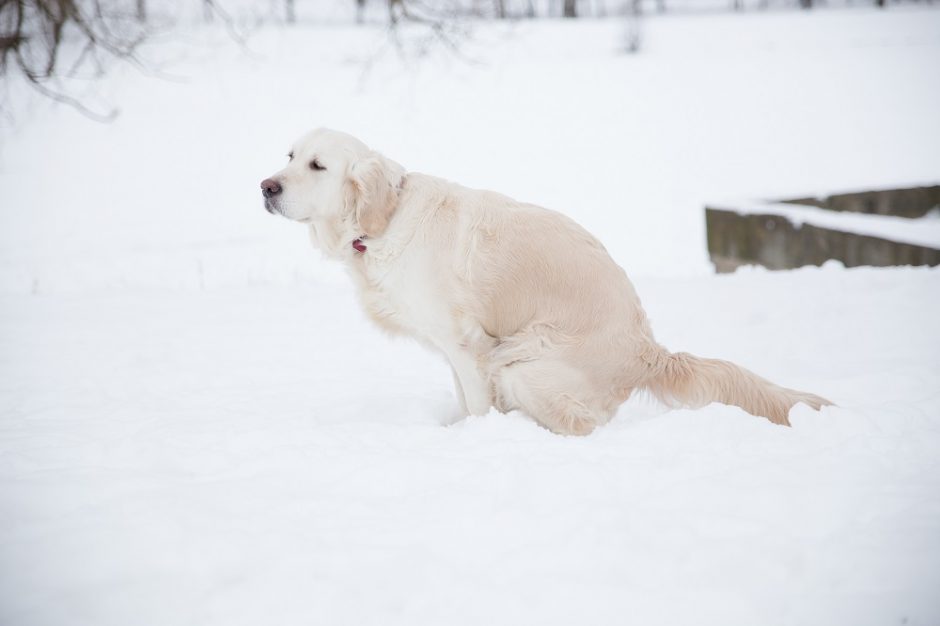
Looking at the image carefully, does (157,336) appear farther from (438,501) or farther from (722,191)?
(722,191)

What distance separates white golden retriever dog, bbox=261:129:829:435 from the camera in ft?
10.6

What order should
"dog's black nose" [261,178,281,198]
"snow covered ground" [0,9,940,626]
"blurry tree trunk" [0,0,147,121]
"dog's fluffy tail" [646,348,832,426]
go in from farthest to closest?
1. "blurry tree trunk" [0,0,147,121]
2. "dog's black nose" [261,178,281,198]
3. "dog's fluffy tail" [646,348,832,426]
4. "snow covered ground" [0,9,940,626]

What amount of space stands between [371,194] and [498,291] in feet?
2.38

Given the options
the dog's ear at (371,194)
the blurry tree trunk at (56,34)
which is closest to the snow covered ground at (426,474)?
the dog's ear at (371,194)

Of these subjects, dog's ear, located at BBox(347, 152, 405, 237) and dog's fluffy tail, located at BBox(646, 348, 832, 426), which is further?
dog's ear, located at BBox(347, 152, 405, 237)

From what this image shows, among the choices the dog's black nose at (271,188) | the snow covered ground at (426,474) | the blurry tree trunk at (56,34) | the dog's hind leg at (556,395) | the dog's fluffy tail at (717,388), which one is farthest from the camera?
the blurry tree trunk at (56,34)

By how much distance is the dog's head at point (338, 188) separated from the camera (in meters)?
3.35

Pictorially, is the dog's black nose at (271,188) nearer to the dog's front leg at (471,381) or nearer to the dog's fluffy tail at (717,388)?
the dog's front leg at (471,381)

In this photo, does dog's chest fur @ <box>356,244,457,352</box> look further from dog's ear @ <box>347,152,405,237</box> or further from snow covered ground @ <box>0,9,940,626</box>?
snow covered ground @ <box>0,9,940,626</box>

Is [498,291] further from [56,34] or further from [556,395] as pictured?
[56,34]

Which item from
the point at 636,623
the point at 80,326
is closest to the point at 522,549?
the point at 636,623

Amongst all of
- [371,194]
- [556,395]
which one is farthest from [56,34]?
[556,395]

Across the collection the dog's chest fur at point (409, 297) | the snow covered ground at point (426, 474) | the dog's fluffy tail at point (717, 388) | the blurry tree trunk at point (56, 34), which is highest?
the blurry tree trunk at point (56, 34)

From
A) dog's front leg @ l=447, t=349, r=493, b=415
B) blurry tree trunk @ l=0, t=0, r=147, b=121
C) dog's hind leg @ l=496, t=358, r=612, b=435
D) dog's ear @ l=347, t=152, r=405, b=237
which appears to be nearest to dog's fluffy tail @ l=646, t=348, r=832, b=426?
dog's hind leg @ l=496, t=358, r=612, b=435
